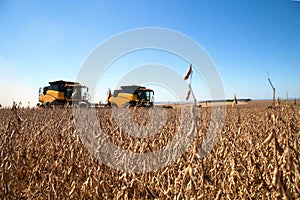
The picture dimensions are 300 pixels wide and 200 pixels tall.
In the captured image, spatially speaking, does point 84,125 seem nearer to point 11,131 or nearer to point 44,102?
point 11,131

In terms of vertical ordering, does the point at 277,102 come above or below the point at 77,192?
above

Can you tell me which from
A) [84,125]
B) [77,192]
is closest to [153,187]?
[77,192]

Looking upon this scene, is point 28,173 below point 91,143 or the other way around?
below

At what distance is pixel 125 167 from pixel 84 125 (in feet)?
7.62

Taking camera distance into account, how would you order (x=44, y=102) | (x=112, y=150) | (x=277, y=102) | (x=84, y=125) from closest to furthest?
(x=277, y=102) → (x=112, y=150) → (x=84, y=125) → (x=44, y=102)

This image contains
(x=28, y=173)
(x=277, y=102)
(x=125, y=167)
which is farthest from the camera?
(x=28, y=173)

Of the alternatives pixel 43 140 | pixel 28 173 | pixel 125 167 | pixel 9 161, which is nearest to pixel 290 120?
pixel 125 167

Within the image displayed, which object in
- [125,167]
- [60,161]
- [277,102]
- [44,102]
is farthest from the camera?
[44,102]

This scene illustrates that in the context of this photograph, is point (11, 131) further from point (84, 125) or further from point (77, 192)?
point (84, 125)

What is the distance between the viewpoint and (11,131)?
8.37ft

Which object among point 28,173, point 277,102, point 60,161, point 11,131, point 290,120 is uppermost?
point 277,102

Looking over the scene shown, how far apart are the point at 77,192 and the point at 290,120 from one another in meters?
2.02

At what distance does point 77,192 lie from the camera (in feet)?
7.86

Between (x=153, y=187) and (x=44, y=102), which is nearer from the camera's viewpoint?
(x=153, y=187)
